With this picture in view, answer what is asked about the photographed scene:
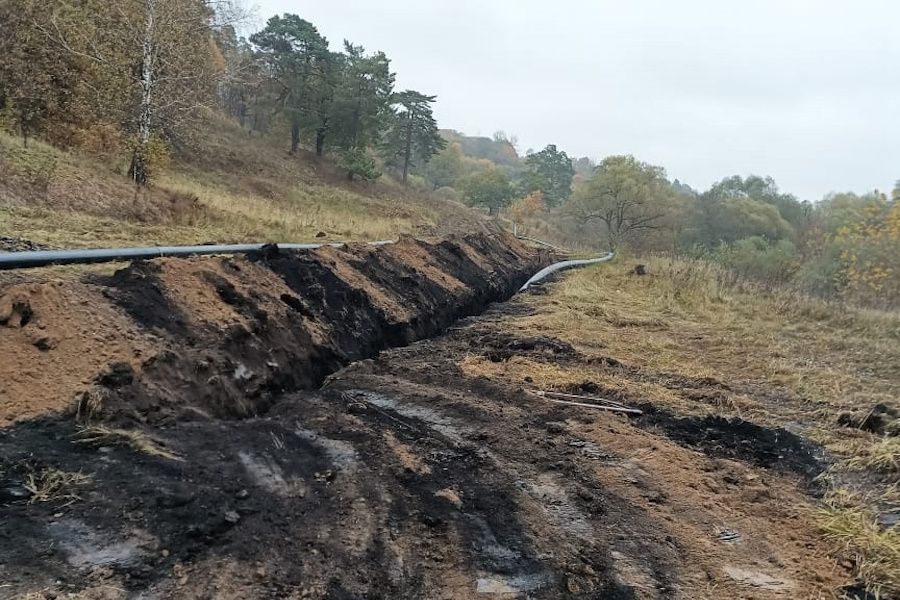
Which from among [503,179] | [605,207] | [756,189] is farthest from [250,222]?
[756,189]

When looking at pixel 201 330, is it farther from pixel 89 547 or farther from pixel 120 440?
pixel 89 547

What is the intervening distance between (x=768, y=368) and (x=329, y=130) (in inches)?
1349

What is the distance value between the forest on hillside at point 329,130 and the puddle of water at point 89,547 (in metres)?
13.0

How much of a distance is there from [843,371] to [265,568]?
24.7 feet

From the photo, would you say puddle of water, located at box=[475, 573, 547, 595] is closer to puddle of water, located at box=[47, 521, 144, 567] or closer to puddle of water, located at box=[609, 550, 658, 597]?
puddle of water, located at box=[609, 550, 658, 597]

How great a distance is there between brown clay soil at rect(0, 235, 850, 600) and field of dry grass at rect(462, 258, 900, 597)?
9.9 inches

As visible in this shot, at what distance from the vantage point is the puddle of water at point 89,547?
2.29m

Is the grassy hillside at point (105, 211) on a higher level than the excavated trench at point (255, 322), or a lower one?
higher

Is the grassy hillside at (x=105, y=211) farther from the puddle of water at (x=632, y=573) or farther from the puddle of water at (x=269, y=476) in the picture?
the puddle of water at (x=632, y=573)

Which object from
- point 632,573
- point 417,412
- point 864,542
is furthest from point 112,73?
point 864,542

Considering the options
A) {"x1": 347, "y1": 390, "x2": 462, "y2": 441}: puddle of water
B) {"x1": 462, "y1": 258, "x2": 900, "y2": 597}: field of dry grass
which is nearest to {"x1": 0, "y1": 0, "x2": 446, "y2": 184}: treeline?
{"x1": 462, "y1": 258, "x2": 900, "y2": 597}: field of dry grass

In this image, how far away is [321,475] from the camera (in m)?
3.40

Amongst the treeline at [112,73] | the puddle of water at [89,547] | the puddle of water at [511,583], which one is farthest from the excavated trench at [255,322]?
the treeline at [112,73]

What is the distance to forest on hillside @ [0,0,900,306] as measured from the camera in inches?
531
